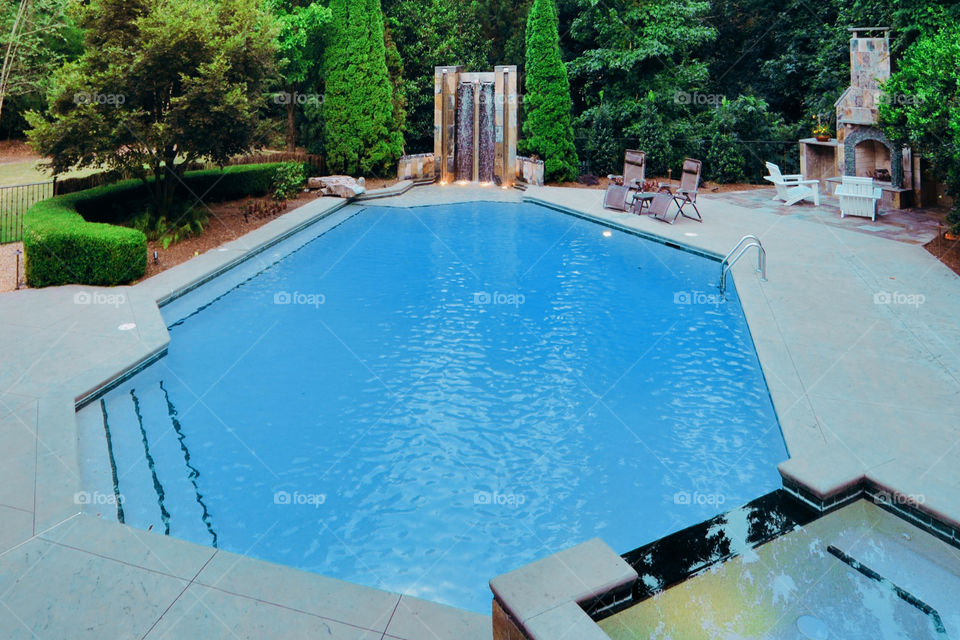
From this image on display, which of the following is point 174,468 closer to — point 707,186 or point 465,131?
point 707,186

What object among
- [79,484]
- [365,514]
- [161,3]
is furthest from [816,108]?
[79,484]

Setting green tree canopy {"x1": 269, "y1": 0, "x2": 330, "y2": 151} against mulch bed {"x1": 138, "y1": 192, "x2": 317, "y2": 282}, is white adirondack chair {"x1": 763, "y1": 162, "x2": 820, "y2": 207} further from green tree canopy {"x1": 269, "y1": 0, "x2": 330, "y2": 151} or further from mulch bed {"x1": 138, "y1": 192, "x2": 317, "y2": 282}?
green tree canopy {"x1": 269, "y1": 0, "x2": 330, "y2": 151}

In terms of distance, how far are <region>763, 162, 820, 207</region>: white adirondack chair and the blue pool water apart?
6184 millimetres

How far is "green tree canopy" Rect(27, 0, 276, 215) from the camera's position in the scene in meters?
12.3

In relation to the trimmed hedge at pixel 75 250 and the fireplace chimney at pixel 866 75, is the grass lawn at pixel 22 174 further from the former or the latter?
the fireplace chimney at pixel 866 75

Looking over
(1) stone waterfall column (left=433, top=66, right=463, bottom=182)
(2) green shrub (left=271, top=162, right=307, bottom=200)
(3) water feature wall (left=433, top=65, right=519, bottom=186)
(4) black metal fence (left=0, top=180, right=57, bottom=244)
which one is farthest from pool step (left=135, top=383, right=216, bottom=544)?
(3) water feature wall (left=433, top=65, right=519, bottom=186)

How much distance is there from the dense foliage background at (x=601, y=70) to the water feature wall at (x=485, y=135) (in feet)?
8.25

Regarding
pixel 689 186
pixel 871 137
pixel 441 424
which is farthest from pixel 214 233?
pixel 871 137

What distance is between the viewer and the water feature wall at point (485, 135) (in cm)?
2169

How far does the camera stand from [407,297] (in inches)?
437

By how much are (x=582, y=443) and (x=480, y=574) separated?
2045mm

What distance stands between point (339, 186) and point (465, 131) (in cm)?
510

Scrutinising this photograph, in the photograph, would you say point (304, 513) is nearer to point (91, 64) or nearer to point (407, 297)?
point (407, 297)

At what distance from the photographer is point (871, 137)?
1543cm
